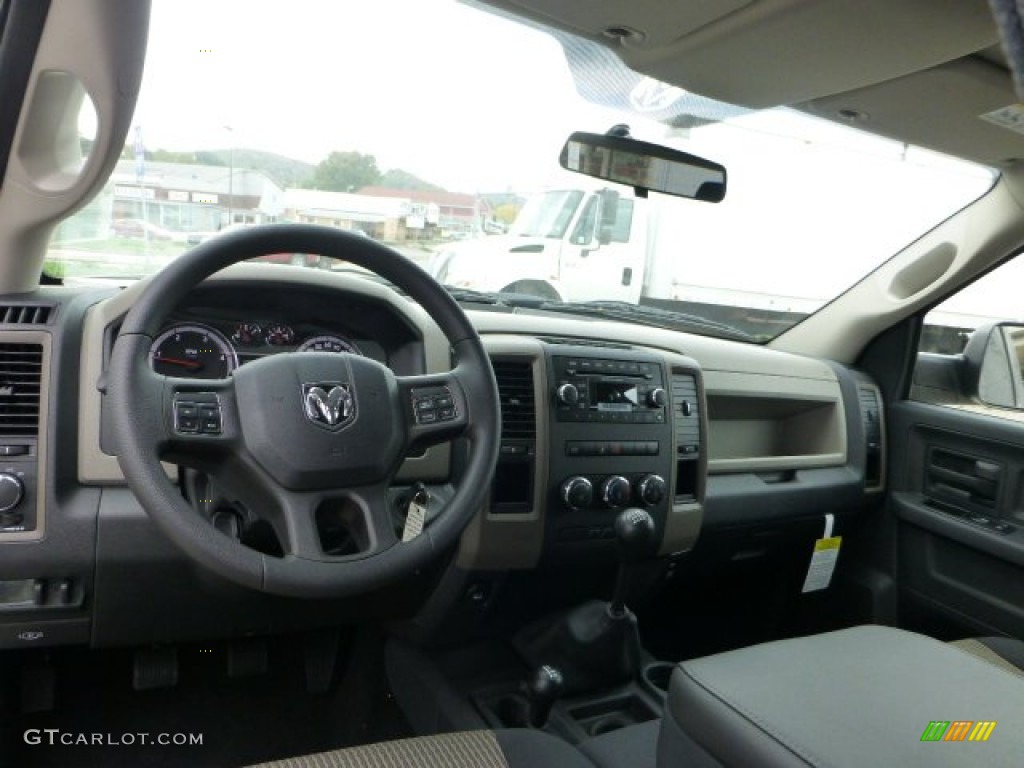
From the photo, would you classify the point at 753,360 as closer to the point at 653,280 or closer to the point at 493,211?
the point at 493,211

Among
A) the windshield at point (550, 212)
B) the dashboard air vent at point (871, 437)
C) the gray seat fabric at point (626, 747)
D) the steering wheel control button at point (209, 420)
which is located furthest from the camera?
the windshield at point (550, 212)

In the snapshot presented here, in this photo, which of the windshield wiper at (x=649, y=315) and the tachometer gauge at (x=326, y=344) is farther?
the windshield wiper at (x=649, y=315)

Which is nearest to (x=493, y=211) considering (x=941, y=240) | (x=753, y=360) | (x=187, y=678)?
(x=753, y=360)

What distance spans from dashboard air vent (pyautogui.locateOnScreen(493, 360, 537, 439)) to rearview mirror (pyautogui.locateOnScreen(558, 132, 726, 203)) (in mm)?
576

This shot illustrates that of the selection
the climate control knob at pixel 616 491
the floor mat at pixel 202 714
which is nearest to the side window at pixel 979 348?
the climate control knob at pixel 616 491

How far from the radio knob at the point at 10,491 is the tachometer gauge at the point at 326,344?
2.06 feet

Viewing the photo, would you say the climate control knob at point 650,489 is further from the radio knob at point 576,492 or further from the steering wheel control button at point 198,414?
the steering wheel control button at point 198,414

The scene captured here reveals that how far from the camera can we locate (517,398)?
2195mm

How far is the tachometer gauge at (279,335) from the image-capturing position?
194cm

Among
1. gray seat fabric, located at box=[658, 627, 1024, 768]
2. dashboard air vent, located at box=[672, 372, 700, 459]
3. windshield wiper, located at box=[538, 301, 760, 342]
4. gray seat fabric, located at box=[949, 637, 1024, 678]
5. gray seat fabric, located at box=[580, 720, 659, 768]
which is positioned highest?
windshield wiper, located at box=[538, 301, 760, 342]

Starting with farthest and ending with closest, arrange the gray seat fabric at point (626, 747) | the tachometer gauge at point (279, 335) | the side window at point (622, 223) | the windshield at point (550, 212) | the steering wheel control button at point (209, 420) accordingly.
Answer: the side window at point (622, 223) < the windshield at point (550, 212) < the gray seat fabric at point (626, 747) < the tachometer gauge at point (279, 335) < the steering wheel control button at point (209, 420)

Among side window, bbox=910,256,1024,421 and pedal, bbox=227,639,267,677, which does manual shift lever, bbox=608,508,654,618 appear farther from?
side window, bbox=910,256,1024,421

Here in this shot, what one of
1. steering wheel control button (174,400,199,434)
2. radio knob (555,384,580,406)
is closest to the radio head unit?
radio knob (555,384,580,406)

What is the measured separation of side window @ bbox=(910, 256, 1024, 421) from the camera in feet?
9.99
